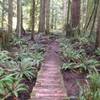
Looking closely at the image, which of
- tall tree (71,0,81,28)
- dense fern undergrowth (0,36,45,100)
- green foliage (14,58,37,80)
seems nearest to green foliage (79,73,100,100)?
dense fern undergrowth (0,36,45,100)

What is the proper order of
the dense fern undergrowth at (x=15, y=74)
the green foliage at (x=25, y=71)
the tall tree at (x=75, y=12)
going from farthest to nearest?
the tall tree at (x=75, y=12)
the green foliage at (x=25, y=71)
the dense fern undergrowth at (x=15, y=74)

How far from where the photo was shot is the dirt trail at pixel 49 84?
636 cm

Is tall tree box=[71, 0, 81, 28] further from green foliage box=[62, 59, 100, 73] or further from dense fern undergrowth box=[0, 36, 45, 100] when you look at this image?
green foliage box=[62, 59, 100, 73]

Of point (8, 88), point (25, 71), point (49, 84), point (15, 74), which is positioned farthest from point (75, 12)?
Answer: point (8, 88)

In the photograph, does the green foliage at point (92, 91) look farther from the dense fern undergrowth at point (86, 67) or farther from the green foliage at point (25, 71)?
the green foliage at point (25, 71)

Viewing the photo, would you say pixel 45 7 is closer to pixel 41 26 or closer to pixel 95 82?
pixel 41 26

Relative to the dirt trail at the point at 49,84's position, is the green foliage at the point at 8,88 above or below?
above

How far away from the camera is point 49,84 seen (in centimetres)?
744

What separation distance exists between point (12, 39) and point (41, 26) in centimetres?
871

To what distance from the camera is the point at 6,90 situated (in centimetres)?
633

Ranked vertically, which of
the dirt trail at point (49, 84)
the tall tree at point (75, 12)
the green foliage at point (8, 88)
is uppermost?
the tall tree at point (75, 12)

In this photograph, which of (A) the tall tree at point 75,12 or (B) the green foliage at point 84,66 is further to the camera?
(A) the tall tree at point 75,12

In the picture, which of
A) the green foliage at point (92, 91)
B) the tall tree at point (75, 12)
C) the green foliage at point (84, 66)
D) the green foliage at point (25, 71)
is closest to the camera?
the green foliage at point (92, 91)

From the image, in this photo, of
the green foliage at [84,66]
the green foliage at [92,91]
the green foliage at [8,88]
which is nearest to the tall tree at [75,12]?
the green foliage at [84,66]
